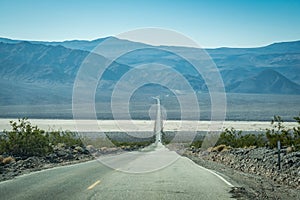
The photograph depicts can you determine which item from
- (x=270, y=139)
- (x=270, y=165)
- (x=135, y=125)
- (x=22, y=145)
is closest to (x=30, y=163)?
(x=22, y=145)

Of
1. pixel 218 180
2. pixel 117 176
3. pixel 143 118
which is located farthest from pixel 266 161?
pixel 143 118

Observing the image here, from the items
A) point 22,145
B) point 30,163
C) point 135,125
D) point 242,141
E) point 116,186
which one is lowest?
point 30,163

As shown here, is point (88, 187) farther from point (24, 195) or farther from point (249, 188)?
point (249, 188)

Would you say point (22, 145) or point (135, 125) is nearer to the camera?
point (22, 145)

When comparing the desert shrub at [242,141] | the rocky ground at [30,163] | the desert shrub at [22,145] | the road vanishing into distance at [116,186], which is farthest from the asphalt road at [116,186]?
the desert shrub at [242,141]

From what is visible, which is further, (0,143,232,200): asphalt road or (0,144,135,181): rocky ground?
(0,144,135,181): rocky ground

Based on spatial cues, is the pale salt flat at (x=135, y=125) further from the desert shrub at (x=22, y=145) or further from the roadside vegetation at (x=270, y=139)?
the desert shrub at (x=22, y=145)

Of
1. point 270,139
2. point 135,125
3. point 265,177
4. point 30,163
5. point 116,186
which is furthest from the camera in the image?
point 135,125

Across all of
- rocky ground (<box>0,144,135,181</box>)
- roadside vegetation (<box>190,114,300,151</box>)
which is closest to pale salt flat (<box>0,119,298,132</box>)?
roadside vegetation (<box>190,114,300,151</box>)

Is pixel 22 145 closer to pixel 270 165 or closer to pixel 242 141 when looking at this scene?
pixel 270 165

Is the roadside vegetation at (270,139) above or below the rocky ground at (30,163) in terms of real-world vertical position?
above

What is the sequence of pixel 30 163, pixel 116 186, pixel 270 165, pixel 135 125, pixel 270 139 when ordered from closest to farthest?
1. pixel 116 186
2. pixel 270 165
3. pixel 30 163
4. pixel 270 139
5. pixel 135 125

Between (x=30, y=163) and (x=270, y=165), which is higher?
(x=270, y=165)

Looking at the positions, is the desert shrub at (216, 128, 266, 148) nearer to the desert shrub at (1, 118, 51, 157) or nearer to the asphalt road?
the desert shrub at (1, 118, 51, 157)
